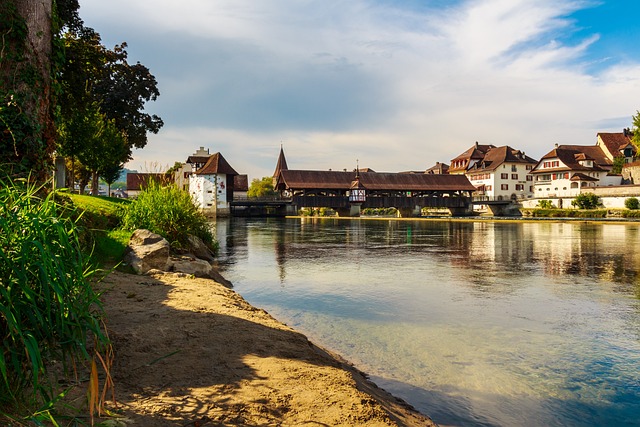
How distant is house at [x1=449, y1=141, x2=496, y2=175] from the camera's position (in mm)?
89125

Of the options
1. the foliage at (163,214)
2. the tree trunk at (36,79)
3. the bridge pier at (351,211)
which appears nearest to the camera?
the tree trunk at (36,79)

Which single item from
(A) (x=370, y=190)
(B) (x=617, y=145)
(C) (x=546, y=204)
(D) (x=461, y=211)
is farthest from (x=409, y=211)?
(B) (x=617, y=145)

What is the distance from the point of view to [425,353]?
644cm

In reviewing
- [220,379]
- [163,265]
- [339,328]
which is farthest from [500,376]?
[163,265]

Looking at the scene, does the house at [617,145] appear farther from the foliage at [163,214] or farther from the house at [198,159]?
the foliage at [163,214]

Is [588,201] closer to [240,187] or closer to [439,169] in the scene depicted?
[439,169]

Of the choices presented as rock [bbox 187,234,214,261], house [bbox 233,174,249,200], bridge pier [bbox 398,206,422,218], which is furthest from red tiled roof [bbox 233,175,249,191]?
rock [bbox 187,234,214,261]

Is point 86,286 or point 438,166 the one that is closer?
point 86,286

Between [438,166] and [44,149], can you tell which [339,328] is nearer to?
[44,149]

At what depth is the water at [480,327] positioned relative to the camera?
16.3 feet

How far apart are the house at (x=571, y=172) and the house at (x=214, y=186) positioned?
47.5m

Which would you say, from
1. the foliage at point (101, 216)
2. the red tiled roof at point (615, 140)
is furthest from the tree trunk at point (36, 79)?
the red tiled roof at point (615, 140)

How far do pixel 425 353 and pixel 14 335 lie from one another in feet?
17.0

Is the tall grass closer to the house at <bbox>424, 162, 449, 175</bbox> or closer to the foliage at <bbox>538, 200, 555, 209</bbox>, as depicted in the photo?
the foliage at <bbox>538, 200, 555, 209</bbox>
